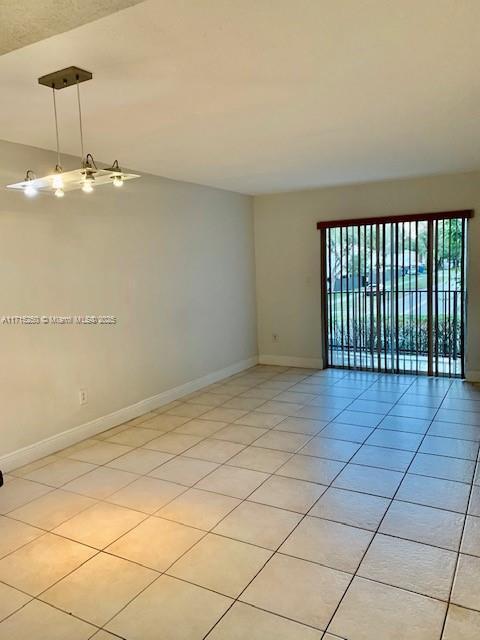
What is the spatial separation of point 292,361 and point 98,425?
3.06 meters

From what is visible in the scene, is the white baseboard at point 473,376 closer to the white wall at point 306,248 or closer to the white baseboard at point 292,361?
the white wall at point 306,248

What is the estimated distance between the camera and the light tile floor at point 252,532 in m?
1.93

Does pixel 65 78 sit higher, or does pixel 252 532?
pixel 65 78

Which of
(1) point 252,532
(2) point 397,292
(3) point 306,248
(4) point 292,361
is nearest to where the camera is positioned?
(1) point 252,532

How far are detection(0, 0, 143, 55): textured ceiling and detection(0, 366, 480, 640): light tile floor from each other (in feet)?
6.87

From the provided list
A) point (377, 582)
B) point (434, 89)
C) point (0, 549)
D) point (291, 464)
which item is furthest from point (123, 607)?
point (434, 89)

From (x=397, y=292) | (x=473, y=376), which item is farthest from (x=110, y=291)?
(x=473, y=376)

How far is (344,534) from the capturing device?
248cm

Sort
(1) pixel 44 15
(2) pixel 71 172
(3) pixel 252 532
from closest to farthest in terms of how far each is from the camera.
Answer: (1) pixel 44 15
(2) pixel 71 172
(3) pixel 252 532

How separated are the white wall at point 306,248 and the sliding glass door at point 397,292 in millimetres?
120

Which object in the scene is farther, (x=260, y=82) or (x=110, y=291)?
(x=110, y=291)

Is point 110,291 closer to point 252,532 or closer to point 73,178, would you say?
point 73,178

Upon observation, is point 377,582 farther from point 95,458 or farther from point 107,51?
point 107,51

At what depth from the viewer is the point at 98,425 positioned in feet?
13.7
